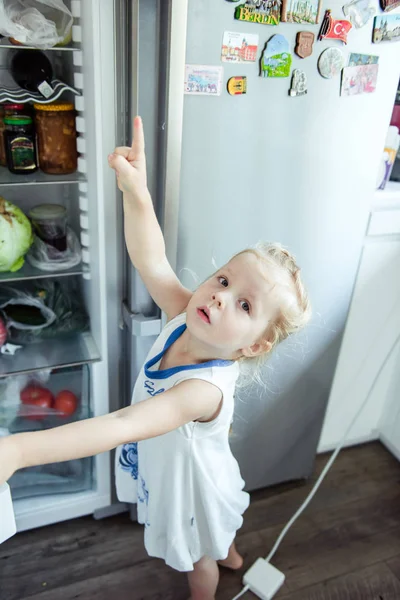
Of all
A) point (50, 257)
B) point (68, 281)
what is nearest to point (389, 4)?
point (50, 257)

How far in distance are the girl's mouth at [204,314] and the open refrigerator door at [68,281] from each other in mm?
396

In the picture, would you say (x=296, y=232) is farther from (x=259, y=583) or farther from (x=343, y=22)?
(x=259, y=583)

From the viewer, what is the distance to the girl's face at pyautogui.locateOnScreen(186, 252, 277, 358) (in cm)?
93

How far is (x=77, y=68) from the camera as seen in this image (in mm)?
1213

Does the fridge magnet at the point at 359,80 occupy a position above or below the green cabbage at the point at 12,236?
above

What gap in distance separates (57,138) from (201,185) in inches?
15.6

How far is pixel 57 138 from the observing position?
1.29 metres

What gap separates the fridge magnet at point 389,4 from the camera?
118 cm

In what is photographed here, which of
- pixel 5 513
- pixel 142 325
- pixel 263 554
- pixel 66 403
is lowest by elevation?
pixel 263 554

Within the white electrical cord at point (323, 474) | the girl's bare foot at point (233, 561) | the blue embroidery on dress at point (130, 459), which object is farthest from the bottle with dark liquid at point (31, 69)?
the girl's bare foot at point (233, 561)

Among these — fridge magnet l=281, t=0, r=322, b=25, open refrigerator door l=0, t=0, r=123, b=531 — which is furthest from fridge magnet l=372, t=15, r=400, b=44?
open refrigerator door l=0, t=0, r=123, b=531

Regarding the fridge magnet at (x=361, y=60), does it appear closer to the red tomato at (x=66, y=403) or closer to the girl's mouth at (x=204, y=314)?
the girl's mouth at (x=204, y=314)

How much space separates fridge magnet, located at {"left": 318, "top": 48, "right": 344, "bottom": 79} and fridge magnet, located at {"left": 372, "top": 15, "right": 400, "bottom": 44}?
10 cm

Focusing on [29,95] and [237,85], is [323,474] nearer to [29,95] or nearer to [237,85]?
[237,85]
